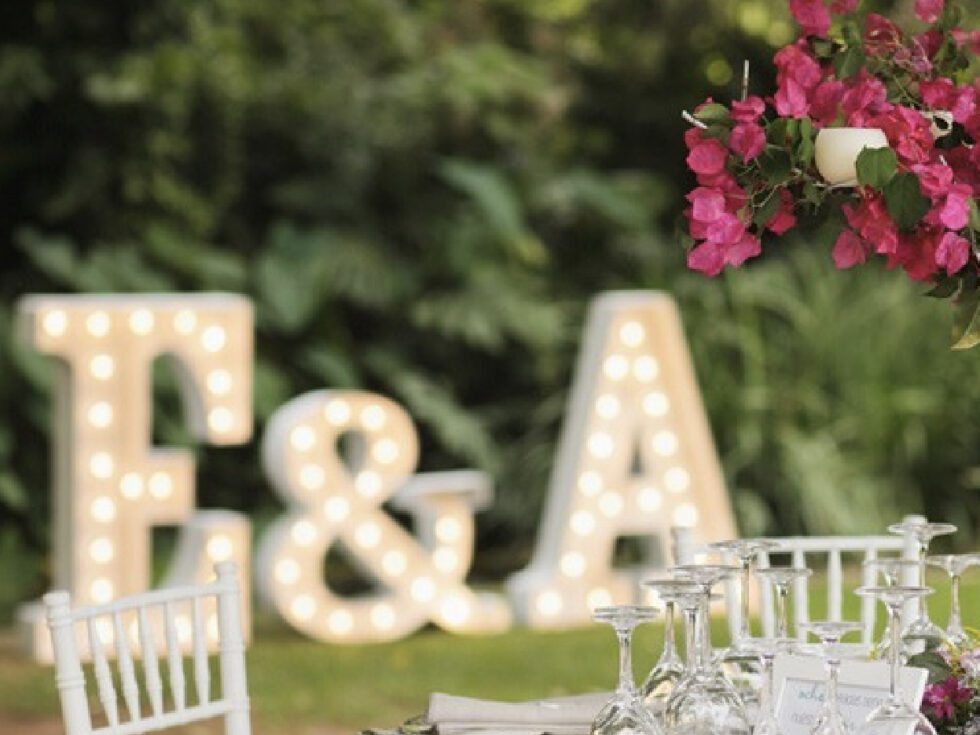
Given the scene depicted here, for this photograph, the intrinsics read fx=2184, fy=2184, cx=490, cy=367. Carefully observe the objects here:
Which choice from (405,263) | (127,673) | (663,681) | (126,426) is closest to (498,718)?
(663,681)

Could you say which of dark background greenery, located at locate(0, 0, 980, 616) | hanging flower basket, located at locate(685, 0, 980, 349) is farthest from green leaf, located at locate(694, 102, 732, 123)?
dark background greenery, located at locate(0, 0, 980, 616)

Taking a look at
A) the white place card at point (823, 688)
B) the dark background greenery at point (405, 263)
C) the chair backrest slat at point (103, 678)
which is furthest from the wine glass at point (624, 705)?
the dark background greenery at point (405, 263)

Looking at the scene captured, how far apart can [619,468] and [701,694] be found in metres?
6.69

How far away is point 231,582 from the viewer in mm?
4273

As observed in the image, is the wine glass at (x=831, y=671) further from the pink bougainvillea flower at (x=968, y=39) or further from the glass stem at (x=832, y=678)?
the pink bougainvillea flower at (x=968, y=39)

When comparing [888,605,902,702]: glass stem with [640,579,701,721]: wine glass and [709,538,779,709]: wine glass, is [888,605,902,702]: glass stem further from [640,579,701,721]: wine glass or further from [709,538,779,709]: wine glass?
[640,579,701,721]: wine glass

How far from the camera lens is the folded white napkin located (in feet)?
11.9

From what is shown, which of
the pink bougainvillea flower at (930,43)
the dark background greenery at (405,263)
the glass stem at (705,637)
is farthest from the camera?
the dark background greenery at (405,263)

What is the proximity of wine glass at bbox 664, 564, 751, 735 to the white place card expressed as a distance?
0.14 m

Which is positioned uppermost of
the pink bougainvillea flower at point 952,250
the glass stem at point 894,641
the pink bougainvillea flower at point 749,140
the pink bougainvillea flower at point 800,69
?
the pink bougainvillea flower at point 800,69

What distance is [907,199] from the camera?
113 inches

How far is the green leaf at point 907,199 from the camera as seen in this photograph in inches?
113

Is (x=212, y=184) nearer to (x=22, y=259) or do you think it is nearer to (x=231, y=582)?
(x=22, y=259)

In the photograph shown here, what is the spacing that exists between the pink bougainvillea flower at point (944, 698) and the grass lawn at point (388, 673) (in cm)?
490
